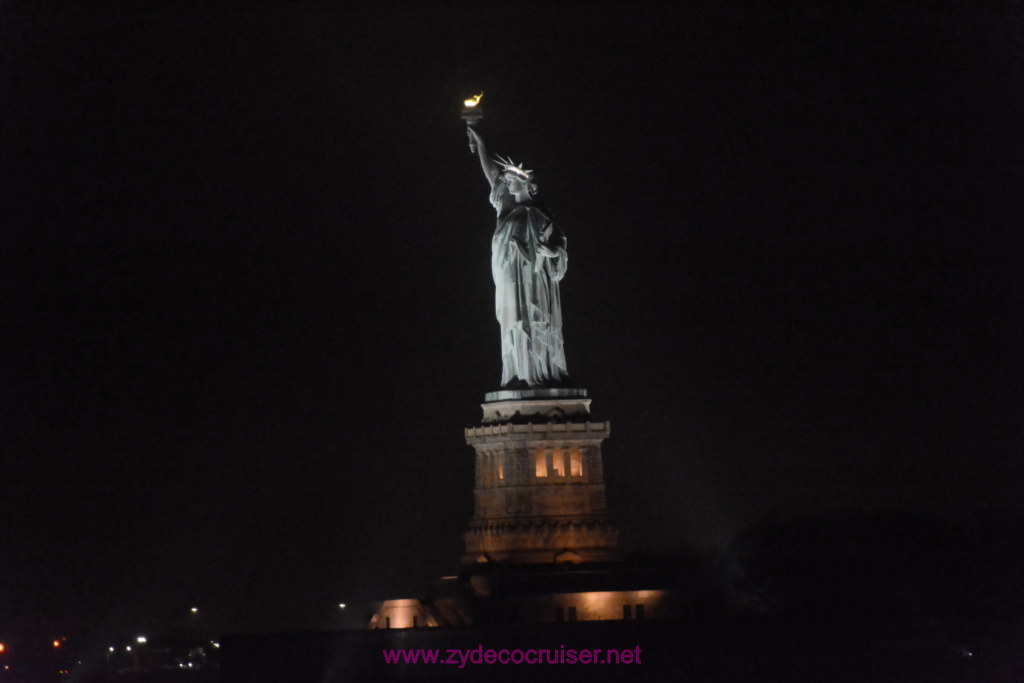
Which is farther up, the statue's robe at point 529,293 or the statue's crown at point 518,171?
the statue's crown at point 518,171

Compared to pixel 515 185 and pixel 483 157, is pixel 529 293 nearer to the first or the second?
pixel 515 185

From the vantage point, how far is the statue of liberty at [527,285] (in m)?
53.8

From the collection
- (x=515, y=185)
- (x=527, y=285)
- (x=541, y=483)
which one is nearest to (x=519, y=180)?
(x=515, y=185)

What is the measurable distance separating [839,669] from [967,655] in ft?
12.8

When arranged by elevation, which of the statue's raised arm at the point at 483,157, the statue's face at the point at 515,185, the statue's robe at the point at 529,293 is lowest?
the statue's robe at the point at 529,293

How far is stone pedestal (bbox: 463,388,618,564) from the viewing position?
51.4m

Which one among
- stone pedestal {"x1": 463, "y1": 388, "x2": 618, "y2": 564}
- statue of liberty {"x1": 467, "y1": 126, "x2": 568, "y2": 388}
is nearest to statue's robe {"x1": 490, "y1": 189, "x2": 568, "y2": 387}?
statue of liberty {"x1": 467, "y1": 126, "x2": 568, "y2": 388}

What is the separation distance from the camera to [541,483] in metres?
52.1

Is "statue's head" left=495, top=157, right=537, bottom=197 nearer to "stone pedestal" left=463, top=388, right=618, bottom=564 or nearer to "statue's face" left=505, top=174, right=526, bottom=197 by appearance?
"statue's face" left=505, top=174, right=526, bottom=197

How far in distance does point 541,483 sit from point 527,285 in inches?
266

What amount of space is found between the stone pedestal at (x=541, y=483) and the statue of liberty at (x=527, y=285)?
1.21m

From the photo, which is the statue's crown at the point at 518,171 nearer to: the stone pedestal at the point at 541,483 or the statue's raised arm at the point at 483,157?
the statue's raised arm at the point at 483,157

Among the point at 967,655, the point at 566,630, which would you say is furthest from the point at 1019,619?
the point at 566,630

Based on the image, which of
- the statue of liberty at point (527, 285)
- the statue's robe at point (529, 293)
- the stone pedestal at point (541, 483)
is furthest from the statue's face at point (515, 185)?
the stone pedestal at point (541, 483)
